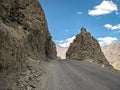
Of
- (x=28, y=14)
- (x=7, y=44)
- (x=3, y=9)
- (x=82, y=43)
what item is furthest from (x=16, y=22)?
(x=82, y=43)

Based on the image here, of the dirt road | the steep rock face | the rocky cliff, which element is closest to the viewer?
the dirt road

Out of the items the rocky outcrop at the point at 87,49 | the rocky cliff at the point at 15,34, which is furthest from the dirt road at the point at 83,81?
the rocky outcrop at the point at 87,49

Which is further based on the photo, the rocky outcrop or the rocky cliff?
the rocky outcrop

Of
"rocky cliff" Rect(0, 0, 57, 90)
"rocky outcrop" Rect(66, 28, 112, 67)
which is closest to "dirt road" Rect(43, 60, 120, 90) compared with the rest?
"rocky cliff" Rect(0, 0, 57, 90)

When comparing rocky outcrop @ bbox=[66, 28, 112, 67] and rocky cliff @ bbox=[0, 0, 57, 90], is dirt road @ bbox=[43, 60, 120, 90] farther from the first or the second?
rocky outcrop @ bbox=[66, 28, 112, 67]

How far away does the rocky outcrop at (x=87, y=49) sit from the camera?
69750mm

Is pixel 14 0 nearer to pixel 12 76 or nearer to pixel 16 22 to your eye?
pixel 16 22

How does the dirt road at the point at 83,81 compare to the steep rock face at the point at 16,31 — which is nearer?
the dirt road at the point at 83,81

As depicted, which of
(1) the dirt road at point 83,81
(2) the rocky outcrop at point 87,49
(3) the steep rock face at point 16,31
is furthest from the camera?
(2) the rocky outcrop at point 87,49

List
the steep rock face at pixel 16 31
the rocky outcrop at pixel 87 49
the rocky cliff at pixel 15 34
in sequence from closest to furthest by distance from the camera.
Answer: the rocky cliff at pixel 15 34
the steep rock face at pixel 16 31
the rocky outcrop at pixel 87 49

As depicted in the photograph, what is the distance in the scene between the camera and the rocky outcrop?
69750mm

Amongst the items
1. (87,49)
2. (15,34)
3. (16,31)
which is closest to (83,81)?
(15,34)

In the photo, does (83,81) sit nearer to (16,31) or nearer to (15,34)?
(15,34)

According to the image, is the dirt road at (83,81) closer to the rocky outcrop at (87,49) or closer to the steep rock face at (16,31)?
the steep rock face at (16,31)
